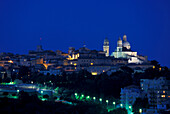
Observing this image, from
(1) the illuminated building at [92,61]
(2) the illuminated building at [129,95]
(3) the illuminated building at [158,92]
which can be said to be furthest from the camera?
(1) the illuminated building at [92,61]

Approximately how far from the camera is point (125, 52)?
9831 cm

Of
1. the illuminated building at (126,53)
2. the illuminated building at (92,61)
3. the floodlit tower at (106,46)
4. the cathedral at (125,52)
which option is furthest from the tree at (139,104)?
the floodlit tower at (106,46)

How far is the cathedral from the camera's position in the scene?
9460 centimetres

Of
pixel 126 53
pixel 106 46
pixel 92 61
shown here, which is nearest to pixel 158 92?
pixel 92 61

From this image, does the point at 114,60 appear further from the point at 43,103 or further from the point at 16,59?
the point at 43,103

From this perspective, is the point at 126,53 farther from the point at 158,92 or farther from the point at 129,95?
the point at 158,92

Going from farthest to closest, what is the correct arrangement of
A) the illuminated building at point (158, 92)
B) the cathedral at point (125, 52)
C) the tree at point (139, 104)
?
the cathedral at point (125, 52) < the illuminated building at point (158, 92) < the tree at point (139, 104)

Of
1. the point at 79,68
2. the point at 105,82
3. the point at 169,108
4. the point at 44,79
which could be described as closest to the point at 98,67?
the point at 79,68

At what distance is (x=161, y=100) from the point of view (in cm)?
5425

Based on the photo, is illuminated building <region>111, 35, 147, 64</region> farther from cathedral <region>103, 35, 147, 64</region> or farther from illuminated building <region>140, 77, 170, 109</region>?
illuminated building <region>140, 77, 170, 109</region>

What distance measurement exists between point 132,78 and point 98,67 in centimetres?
1644

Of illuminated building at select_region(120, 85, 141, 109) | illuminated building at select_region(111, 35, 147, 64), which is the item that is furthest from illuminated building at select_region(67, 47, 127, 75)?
illuminated building at select_region(120, 85, 141, 109)

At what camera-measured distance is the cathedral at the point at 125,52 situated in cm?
9460

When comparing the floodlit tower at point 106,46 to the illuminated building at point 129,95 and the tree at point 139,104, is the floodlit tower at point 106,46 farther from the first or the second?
the tree at point 139,104
